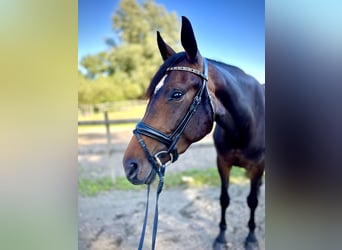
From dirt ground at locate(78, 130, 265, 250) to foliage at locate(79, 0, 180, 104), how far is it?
0.22 meters

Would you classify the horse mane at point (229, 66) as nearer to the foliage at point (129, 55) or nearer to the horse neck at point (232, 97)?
the horse neck at point (232, 97)

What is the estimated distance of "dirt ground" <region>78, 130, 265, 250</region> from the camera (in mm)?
1443

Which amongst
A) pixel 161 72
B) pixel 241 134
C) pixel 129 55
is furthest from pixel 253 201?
pixel 129 55

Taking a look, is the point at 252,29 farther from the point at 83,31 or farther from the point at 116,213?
the point at 116,213

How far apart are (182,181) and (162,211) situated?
0.18 metres

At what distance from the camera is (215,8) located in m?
1.46

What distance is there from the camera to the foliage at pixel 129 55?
55.2 inches

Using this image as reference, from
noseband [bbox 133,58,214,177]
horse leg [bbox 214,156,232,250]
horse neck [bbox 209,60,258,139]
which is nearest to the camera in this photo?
noseband [bbox 133,58,214,177]

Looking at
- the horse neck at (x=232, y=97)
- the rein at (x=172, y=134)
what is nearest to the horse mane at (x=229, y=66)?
the horse neck at (x=232, y=97)

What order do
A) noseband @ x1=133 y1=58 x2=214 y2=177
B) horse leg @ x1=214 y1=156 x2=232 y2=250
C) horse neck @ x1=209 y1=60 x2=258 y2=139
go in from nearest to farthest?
1. noseband @ x1=133 y1=58 x2=214 y2=177
2. horse neck @ x1=209 y1=60 x2=258 y2=139
3. horse leg @ x1=214 y1=156 x2=232 y2=250

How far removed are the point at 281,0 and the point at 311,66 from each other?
36 cm

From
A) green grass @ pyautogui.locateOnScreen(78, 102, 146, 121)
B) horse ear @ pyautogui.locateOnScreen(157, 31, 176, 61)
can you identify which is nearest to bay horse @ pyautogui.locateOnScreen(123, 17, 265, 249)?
horse ear @ pyautogui.locateOnScreen(157, 31, 176, 61)

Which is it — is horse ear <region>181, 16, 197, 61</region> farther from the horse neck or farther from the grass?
the grass

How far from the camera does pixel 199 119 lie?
4.22 ft
